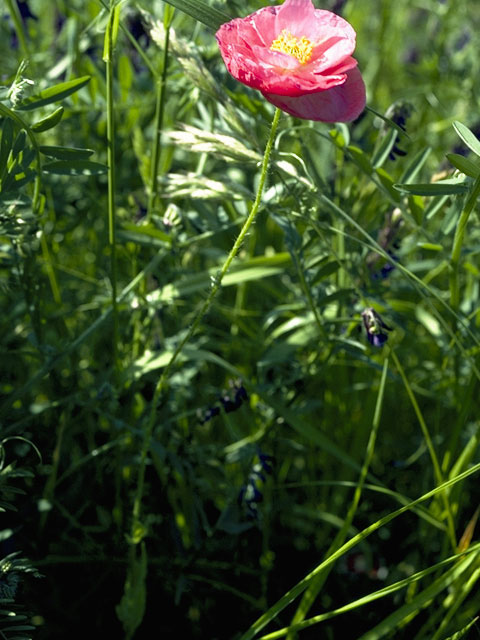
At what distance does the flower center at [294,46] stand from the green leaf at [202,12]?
0.26ft

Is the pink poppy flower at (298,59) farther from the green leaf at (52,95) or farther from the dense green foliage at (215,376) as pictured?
the green leaf at (52,95)

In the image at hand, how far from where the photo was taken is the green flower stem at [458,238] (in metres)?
0.87

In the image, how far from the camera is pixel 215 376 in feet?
→ 4.80

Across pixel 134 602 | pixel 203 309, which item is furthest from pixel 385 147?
pixel 134 602

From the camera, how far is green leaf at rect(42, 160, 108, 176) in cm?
100

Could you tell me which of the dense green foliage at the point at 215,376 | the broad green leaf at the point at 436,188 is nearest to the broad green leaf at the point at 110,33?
the dense green foliage at the point at 215,376

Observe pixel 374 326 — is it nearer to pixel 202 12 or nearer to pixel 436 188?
pixel 436 188

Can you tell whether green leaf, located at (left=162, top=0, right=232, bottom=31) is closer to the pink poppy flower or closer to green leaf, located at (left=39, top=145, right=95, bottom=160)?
the pink poppy flower

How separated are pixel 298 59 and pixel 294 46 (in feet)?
0.08

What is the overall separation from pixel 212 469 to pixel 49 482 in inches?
10.6

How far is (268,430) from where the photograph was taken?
1158 mm

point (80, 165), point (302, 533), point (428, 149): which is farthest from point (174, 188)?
point (302, 533)

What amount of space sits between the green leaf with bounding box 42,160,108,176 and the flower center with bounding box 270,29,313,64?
28 centimetres

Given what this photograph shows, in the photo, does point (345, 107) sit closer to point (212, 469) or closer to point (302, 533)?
point (212, 469)
